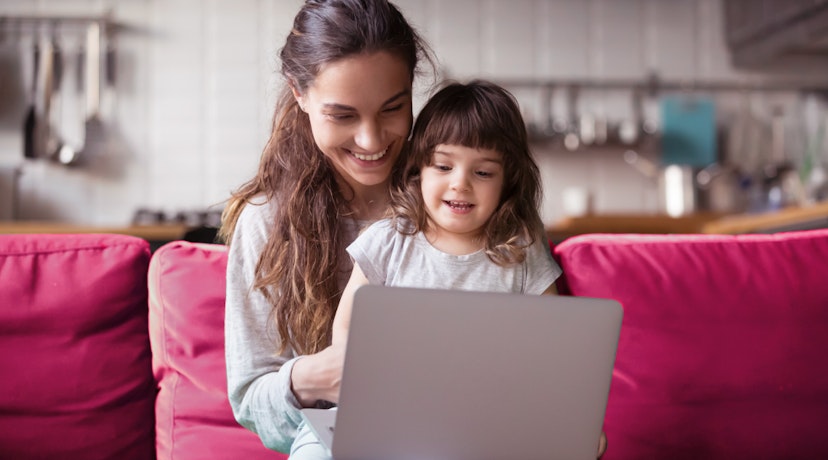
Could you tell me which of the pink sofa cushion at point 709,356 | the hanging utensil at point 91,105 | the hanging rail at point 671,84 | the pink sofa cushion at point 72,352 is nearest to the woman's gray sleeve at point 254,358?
the pink sofa cushion at point 72,352

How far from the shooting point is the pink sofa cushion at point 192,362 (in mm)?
1523

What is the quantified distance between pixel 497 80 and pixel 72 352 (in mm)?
3263

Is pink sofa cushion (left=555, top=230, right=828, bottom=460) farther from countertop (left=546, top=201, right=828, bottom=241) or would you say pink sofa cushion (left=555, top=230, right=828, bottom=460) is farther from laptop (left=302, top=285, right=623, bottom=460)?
countertop (left=546, top=201, right=828, bottom=241)

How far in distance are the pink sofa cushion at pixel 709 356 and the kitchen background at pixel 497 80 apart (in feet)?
8.52

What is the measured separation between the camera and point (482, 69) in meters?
4.52

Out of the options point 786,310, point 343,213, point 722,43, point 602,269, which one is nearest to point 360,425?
point 343,213

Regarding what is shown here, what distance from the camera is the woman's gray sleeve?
1310 mm

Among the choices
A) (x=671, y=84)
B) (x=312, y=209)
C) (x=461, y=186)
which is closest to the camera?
(x=461, y=186)

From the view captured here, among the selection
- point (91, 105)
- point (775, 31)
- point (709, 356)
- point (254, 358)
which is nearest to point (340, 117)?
point (254, 358)

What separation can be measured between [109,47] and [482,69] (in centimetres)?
175

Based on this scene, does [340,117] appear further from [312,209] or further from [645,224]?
[645,224]

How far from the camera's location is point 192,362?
1.54 metres

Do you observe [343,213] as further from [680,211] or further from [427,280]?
[680,211]

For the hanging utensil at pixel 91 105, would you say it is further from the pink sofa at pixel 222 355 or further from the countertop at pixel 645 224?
the pink sofa at pixel 222 355
